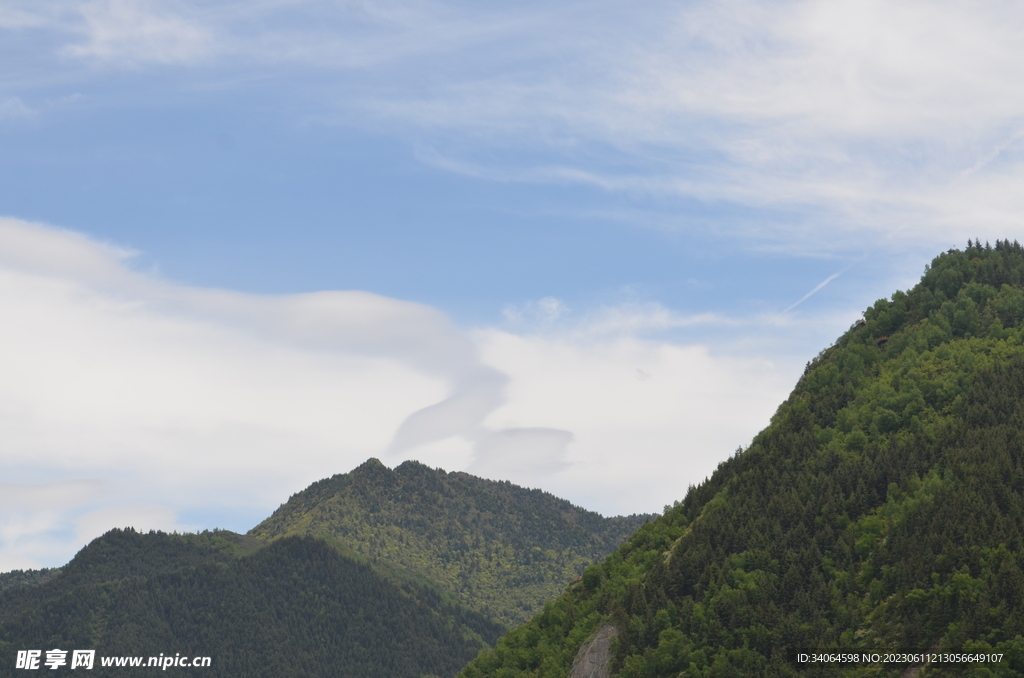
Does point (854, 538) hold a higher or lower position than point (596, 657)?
higher

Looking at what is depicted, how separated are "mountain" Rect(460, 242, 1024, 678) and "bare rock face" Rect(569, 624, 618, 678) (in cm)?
28

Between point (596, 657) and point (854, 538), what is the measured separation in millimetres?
33655

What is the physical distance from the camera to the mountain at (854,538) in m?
105

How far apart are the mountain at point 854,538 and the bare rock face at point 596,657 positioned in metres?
0.28

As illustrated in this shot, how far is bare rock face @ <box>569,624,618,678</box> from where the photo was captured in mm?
133375

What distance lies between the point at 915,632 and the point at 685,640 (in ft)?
93.9

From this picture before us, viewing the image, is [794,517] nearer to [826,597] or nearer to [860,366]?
[826,597]

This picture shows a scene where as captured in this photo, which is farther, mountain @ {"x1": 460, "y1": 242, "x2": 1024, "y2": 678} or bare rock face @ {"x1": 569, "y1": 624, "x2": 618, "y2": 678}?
bare rock face @ {"x1": 569, "y1": 624, "x2": 618, "y2": 678}

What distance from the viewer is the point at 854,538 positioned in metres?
125

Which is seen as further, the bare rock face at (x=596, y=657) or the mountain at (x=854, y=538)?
the bare rock face at (x=596, y=657)

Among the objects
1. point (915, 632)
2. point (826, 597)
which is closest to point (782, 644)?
point (826, 597)

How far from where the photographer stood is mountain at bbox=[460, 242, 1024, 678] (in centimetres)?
10538

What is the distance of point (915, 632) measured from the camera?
10212 cm

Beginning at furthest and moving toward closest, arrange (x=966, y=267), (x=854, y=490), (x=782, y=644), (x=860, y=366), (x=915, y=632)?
(x=966, y=267)
(x=860, y=366)
(x=854, y=490)
(x=782, y=644)
(x=915, y=632)
